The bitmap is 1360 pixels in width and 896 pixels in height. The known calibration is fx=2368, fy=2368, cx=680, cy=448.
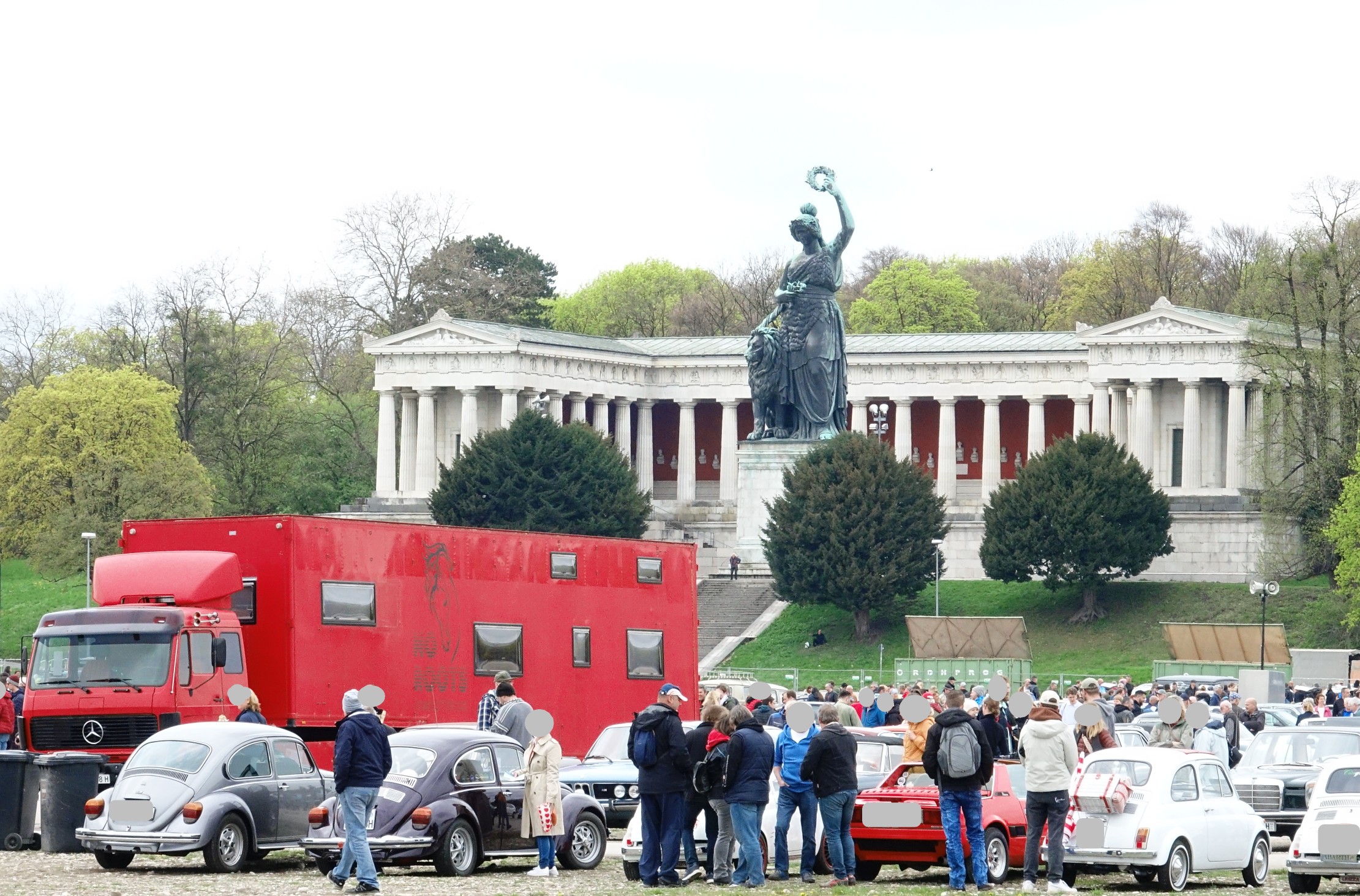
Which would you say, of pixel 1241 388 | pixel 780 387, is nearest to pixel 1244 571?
pixel 1241 388

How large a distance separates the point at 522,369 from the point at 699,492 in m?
13.9

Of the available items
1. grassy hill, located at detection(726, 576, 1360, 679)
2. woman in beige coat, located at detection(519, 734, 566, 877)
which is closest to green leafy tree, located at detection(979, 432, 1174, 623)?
grassy hill, located at detection(726, 576, 1360, 679)

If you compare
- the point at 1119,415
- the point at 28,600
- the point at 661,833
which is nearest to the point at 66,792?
the point at 661,833

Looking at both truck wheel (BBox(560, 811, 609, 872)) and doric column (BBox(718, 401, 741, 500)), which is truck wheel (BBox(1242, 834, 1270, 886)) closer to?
truck wheel (BBox(560, 811, 609, 872))

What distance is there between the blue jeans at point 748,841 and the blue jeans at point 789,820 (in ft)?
A: 1.93

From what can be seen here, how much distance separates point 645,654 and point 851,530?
142ft

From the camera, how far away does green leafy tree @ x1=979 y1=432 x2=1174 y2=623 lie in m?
80.1

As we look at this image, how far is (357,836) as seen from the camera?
20484mm

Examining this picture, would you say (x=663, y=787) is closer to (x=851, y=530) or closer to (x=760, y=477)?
(x=851, y=530)

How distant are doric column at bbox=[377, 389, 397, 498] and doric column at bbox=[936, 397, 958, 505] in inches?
949

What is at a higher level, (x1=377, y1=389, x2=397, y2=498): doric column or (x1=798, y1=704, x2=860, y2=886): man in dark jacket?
(x1=377, y1=389, x2=397, y2=498): doric column

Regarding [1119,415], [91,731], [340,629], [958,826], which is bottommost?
[958,826]

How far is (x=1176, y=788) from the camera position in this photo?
22.3 metres

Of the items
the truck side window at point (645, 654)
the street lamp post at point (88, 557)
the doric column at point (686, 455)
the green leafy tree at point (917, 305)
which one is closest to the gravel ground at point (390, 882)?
the truck side window at point (645, 654)
